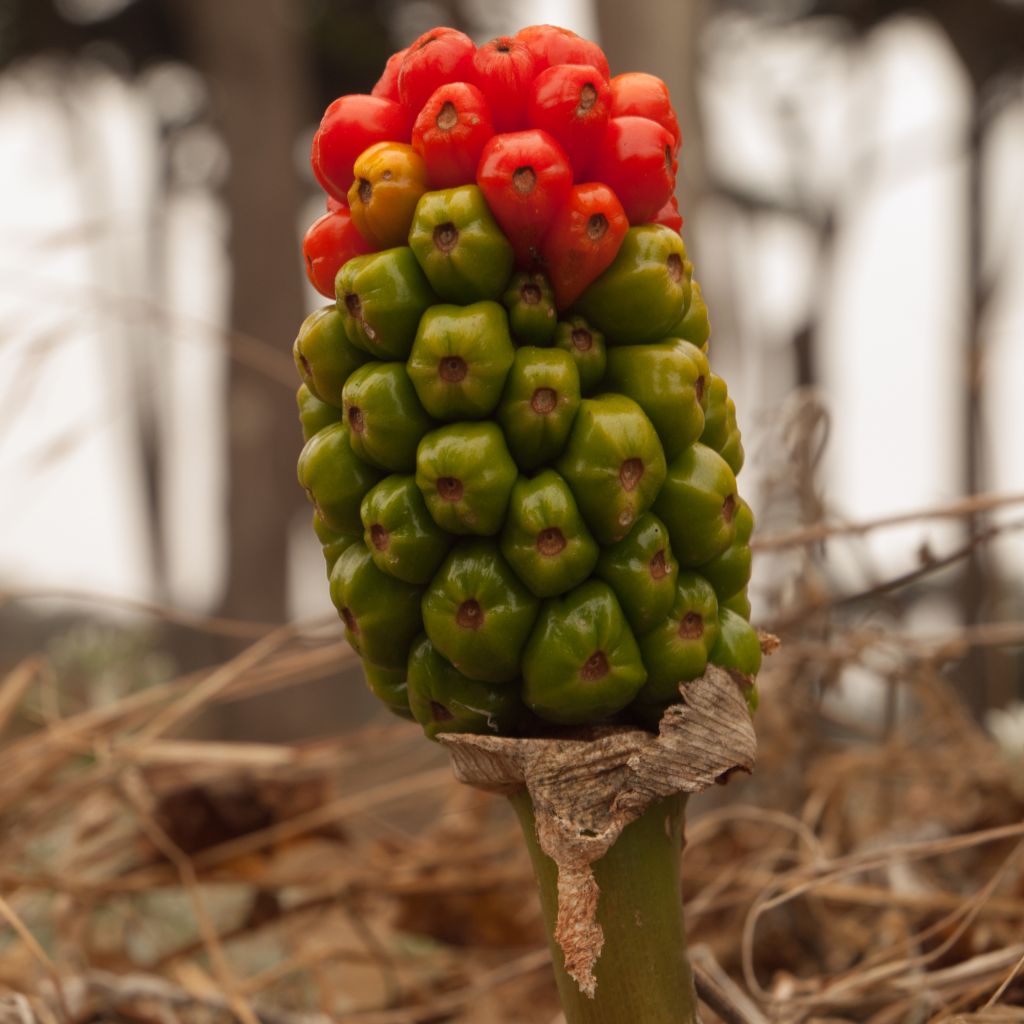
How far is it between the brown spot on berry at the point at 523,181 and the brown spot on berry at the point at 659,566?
1.25 ft

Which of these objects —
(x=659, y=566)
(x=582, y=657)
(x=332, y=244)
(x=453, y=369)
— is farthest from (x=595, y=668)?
(x=332, y=244)

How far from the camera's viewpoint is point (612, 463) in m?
1.15

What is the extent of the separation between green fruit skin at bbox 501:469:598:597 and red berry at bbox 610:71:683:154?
0.41 metres

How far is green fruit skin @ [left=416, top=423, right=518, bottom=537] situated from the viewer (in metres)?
1.14

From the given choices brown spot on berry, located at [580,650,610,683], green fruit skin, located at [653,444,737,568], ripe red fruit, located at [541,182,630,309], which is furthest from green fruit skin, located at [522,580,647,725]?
ripe red fruit, located at [541,182,630,309]

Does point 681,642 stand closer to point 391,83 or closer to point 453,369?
point 453,369

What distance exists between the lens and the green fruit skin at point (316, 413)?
1.30m

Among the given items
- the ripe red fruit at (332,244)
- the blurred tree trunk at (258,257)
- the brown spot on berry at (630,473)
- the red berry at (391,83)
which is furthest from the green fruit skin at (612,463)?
the blurred tree trunk at (258,257)

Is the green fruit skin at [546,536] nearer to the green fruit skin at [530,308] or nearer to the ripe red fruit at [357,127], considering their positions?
the green fruit skin at [530,308]

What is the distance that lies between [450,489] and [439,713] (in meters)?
0.26

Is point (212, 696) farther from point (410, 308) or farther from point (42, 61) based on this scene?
point (42, 61)

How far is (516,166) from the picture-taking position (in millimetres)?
1152

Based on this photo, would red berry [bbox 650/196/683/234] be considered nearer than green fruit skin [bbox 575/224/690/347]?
No

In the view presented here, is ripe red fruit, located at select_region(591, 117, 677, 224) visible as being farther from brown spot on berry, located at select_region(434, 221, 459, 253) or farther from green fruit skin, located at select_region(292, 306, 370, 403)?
green fruit skin, located at select_region(292, 306, 370, 403)
